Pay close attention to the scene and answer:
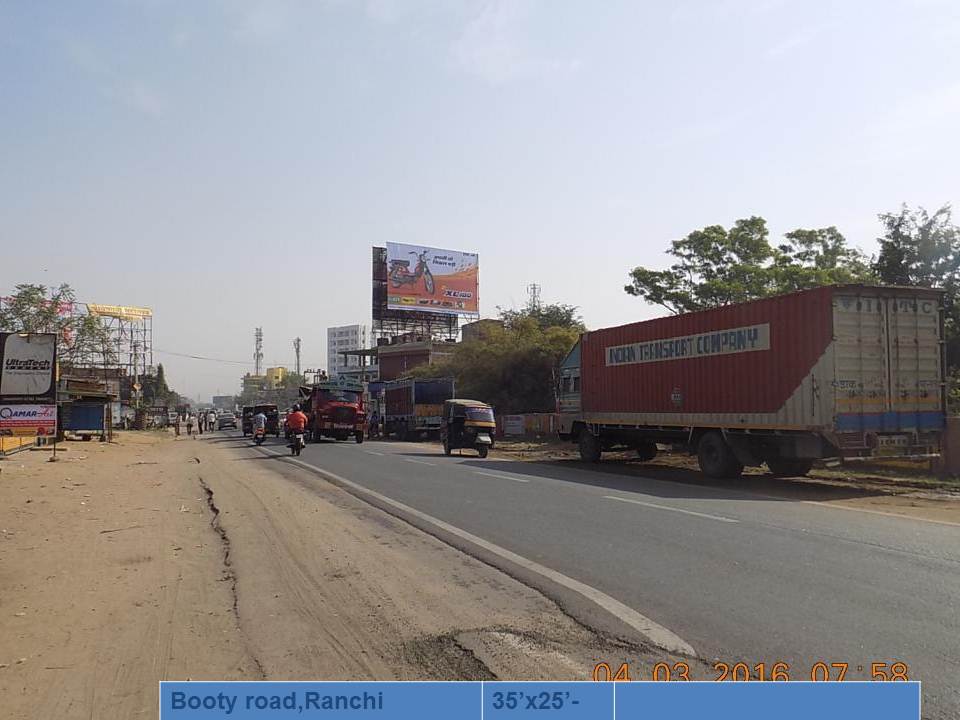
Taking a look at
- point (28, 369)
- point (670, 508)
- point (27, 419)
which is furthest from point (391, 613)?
point (28, 369)

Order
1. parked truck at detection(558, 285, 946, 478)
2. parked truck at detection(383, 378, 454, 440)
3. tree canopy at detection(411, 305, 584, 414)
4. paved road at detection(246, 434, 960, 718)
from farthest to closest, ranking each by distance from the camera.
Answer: tree canopy at detection(411, 305, 584, 414) → parked truck at detection(383, 378, 454, 440) → parked truck at detection(558, 285, 946, 478) → paved road at detection(246, 434, 960, 718)

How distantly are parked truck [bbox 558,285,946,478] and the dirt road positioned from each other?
8660mm

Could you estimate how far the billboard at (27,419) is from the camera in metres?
18.8

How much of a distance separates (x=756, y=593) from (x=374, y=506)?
7083 millimetres

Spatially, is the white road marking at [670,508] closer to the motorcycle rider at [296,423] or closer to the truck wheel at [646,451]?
the truck wheel at [646,451]

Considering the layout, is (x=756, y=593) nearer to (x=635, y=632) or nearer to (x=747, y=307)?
(x=635, y=632)

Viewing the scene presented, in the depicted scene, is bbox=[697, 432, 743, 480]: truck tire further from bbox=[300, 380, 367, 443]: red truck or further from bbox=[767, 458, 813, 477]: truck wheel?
bbox=[300, 380, 367, 443]: red truck

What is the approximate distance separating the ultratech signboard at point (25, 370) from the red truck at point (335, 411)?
14.1 meters

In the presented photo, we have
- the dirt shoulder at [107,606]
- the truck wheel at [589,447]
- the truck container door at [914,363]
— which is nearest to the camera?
the dirt shoulder at [107,606]

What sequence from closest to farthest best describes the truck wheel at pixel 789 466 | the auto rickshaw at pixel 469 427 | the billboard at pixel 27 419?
the truck wheel at pixel 789 466 < the billboard at pixel 27 419 < the auto rickshaw at pixel 469 427

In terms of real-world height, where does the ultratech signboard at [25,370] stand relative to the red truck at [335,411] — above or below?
above

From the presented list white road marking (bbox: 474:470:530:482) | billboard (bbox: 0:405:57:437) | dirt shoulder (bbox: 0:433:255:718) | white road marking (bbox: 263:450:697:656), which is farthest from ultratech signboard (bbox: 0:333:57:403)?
white road marking (bbox: 263:450:697:656)

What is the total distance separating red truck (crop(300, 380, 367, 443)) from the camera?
3423cm

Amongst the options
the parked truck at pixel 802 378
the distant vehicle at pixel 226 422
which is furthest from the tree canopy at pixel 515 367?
the distant vehicle at pixel 226 422
